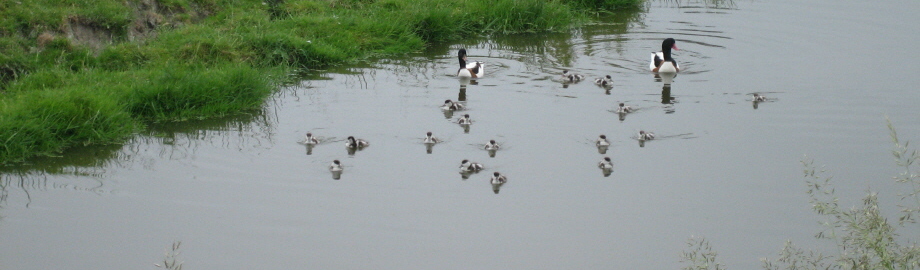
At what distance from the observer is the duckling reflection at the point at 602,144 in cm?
1354

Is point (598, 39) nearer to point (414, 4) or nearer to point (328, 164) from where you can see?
point (414, 4)

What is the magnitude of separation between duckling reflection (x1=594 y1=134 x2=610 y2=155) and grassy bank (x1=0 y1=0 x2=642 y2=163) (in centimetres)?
503

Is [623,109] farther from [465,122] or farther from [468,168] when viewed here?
[468,168]

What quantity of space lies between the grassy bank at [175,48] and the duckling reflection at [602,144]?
16.5ft

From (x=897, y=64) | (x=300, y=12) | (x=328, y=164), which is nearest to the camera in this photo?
(x=328, y=164)

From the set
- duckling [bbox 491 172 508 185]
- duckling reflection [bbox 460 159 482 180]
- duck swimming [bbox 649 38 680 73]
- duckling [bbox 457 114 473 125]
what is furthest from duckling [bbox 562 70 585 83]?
duckling [bbox 491 172 508 185]

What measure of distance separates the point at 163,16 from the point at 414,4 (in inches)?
185

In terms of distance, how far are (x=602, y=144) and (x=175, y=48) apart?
6995 millimetres

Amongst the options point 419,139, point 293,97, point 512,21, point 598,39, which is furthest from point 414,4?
point 419,139

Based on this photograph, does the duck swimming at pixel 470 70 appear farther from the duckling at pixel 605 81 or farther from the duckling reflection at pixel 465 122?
the duckling reflection at pixel 465 122

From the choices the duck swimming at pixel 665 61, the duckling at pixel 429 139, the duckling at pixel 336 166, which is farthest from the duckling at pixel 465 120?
the duck swimming at pixel 665 61

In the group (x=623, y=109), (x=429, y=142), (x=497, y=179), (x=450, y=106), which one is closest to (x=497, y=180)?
(x=497, y=179)

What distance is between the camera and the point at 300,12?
63.8ft

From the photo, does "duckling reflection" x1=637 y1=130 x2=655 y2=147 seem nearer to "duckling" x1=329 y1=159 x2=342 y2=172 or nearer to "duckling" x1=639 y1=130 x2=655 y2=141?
"duckling" x1=639 y1=130 x2=655 y2=141
